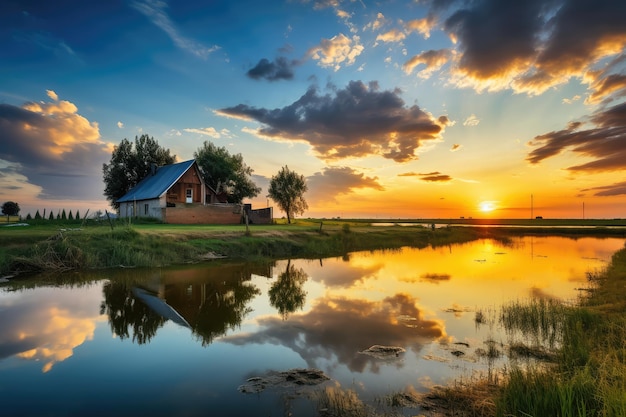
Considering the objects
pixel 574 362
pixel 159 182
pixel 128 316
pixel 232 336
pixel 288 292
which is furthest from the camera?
pixel 159 182

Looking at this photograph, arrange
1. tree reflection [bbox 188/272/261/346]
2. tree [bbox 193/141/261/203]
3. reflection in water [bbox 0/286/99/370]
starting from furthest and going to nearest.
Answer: tree [bbox 193/141/261/203], tree reflection [bbox 188/272/261/346], reflection in water [bbox 0/286/99/370]

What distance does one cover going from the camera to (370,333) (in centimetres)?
1174

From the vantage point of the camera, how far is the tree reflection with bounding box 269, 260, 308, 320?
15678 millimetres

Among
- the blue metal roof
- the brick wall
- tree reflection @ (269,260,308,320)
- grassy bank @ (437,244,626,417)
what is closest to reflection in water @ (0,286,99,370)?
tree reflection @ (269,260,308,320)

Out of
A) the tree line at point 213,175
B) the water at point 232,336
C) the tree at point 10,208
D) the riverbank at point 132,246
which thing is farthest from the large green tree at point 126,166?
the water at point 232,336

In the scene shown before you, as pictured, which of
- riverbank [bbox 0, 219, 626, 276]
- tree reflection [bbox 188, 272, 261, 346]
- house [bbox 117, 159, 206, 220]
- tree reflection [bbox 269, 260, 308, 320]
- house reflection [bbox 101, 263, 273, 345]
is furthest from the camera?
house [bbox 117, 159, 206, 220]

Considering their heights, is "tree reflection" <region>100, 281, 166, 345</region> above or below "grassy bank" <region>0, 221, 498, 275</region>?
below

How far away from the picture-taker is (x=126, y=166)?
2623 inches

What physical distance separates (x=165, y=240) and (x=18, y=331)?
15.8 m

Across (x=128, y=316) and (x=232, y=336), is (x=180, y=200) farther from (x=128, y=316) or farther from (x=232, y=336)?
(x=232, y=336)

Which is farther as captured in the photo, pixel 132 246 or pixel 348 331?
pixel 132 246

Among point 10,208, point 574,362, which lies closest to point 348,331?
point 574,362

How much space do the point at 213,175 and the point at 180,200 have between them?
1566cm

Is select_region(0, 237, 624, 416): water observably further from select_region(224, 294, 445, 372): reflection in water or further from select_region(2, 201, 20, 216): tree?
select_region(2, 201, 20, 216): tree
